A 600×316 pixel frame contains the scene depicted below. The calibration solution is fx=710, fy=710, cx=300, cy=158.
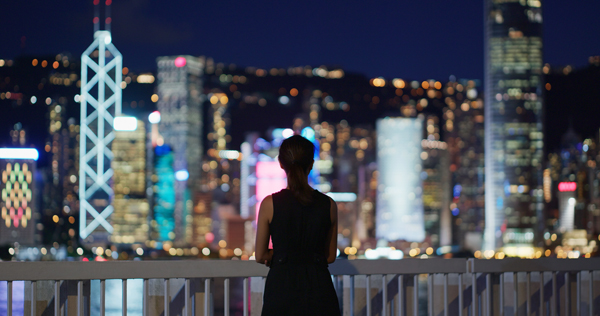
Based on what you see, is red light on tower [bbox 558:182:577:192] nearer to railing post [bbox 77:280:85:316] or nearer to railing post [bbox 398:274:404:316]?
railing post [bbox 398:274:404:316]

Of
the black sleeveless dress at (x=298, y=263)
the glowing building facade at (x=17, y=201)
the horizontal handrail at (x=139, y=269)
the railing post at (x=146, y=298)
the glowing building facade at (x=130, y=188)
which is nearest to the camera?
the black sleeveless dress at (x=298, y=263)

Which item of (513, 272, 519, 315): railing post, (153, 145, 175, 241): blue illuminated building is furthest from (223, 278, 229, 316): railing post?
(153, 145, 175, 241): blue illuminated building

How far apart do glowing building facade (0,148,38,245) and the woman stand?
71.4 metres

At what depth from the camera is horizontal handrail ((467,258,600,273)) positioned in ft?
11.8

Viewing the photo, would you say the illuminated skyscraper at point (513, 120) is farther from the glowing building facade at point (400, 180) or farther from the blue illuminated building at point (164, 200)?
the blue illuminated building at point (164, 200)

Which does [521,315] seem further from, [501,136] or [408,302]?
[501,136]

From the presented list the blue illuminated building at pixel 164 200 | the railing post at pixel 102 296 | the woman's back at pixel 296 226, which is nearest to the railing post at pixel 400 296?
the woman's back at pixel 296 226

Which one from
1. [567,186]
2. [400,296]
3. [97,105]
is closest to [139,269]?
[400,296]

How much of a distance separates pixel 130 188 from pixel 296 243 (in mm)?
127191

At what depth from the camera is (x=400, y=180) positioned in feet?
453

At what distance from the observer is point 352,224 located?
12656 cm

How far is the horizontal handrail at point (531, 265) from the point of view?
3.61 metres

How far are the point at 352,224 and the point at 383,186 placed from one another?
1426 centimetres

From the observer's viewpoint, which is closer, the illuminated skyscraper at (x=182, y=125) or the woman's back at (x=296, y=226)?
the woman's back at (x=296, y=226)
